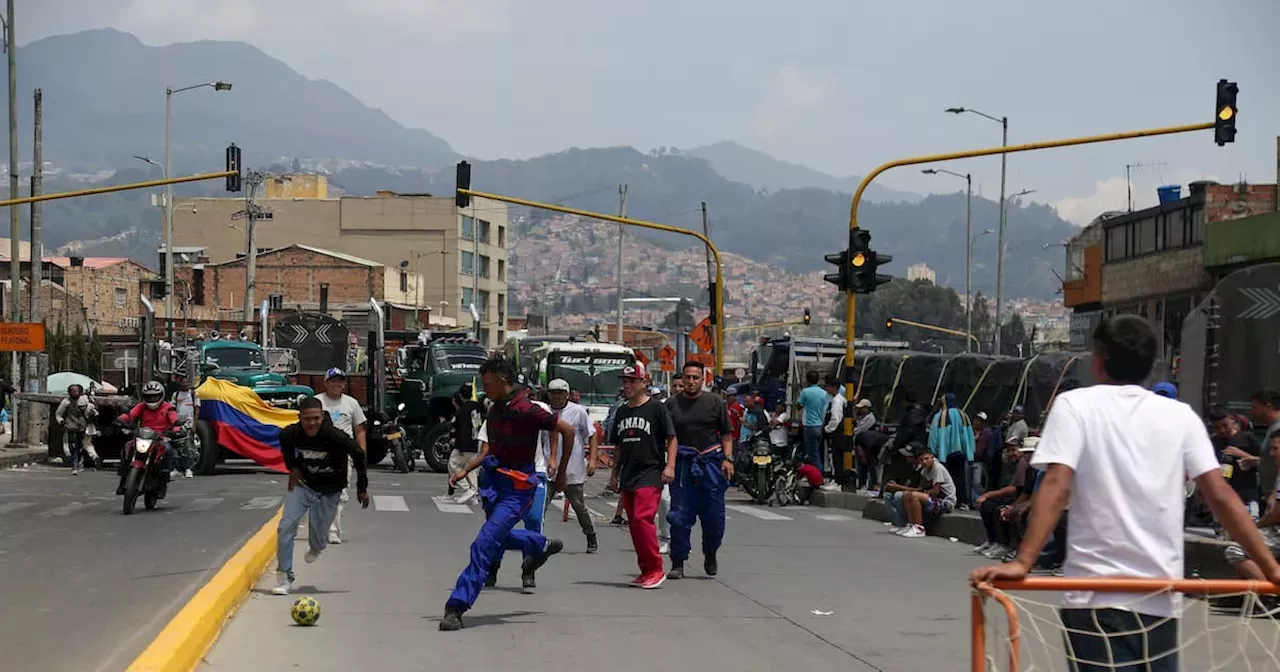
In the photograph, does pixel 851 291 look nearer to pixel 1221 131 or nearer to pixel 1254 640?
pixel 1221 131

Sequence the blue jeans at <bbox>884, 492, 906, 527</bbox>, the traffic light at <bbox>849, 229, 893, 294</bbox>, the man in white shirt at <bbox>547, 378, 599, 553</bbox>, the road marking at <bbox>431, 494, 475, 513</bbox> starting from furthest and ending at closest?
1. the traffic light at <bbox>849, 229, 893, 294</bbox>
2. the road marking at <bbox>431, 494, 475, 513</bbox>
3. the blue jeans at <bbox>884, 492, 906, 527</bbox>
4. the man in white shirt at <bbox>547, 378, 599, 553</bbox>

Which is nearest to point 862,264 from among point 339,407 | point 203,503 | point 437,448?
point 437,448

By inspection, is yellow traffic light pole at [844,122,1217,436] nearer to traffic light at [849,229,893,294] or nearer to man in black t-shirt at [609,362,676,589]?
traffic light at [849,229,893,294]

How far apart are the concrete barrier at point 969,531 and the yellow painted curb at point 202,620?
5.78 meters

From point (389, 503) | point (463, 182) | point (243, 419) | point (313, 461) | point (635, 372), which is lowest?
point (389, 503)

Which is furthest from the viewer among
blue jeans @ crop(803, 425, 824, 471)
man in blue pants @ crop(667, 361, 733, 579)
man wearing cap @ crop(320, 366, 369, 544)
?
blue jeans @ crop(803, 425, 824, 471)

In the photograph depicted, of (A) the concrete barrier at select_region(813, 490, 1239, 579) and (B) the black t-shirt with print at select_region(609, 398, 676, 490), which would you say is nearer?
(B) the black t-shirt with print at select_region(609, 398, 676, 490)

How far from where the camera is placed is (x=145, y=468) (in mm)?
19609

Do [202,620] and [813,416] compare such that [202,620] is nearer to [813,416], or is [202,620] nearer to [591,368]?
[813,416]

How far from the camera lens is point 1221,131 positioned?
2280 cm

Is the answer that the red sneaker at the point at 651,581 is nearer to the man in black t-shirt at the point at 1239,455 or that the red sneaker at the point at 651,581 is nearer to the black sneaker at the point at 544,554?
the black sneaker at the point at 544,554

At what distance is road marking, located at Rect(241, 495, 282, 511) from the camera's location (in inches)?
831

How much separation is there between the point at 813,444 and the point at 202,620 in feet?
60.8

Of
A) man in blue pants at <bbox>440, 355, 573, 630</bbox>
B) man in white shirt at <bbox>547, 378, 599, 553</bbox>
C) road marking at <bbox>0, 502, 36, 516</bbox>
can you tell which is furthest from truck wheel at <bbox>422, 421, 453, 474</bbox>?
man in blue pants at <bbox>440, 355, 573, 630</bbox>
